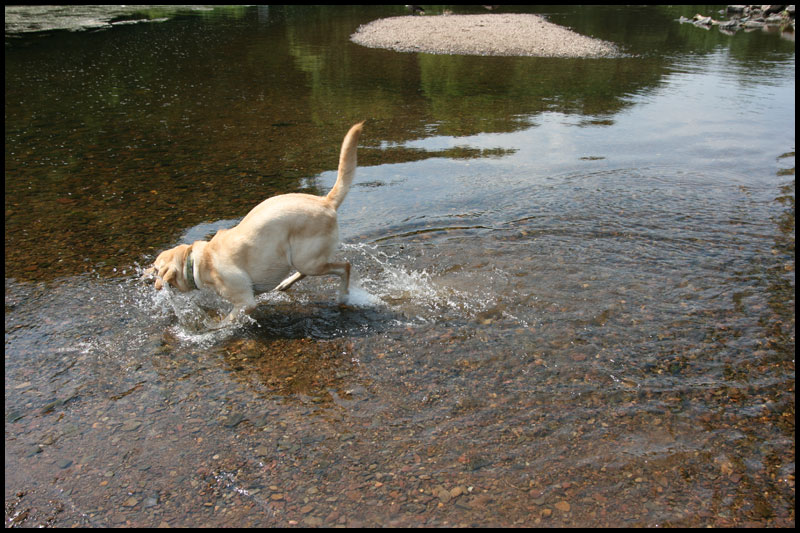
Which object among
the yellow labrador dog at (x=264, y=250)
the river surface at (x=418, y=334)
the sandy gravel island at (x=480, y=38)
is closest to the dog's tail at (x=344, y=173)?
the yellow labrador dog at (x=264, y=250)

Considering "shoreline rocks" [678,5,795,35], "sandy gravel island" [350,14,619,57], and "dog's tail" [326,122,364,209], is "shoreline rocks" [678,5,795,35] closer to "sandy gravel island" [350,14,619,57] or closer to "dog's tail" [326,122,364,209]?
"sandy gravel island" [350,14,619,57]

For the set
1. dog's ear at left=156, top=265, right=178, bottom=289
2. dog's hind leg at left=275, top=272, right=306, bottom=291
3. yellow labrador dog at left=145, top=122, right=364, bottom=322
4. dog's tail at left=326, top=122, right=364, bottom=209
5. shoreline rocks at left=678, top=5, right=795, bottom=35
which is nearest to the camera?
yellow labrador dog at left=145, top=122, right=364, bottom=322

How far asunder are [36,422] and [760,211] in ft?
28.3

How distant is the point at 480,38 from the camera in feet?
78.7

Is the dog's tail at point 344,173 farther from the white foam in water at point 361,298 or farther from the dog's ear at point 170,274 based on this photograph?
the dog's ear at point 170,274

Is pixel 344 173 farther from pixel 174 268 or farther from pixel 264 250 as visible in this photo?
pixel 174 268

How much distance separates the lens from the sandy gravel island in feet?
73.0

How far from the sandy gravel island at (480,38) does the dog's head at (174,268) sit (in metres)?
18.7

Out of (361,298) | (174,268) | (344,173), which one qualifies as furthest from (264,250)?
(361,298)

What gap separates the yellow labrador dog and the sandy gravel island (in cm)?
1825

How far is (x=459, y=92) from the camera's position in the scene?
15.8 meters

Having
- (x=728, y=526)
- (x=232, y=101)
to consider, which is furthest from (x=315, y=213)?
(x=232, y=101)

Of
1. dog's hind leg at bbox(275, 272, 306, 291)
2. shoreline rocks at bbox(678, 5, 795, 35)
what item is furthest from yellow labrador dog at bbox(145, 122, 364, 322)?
shoreline rocks at bbox(678, 5, 795, 35)

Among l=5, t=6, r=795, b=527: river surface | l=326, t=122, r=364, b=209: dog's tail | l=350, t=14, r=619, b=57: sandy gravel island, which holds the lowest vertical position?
l=5, t=6, r=795, b=527: river surface
